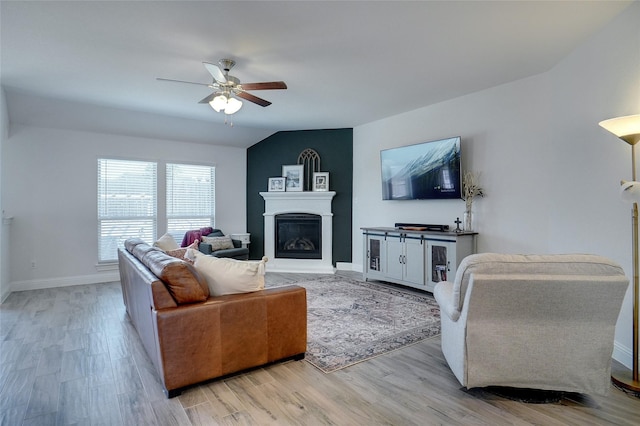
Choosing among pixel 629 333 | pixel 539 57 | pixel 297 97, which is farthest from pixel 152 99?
pixel 629 333

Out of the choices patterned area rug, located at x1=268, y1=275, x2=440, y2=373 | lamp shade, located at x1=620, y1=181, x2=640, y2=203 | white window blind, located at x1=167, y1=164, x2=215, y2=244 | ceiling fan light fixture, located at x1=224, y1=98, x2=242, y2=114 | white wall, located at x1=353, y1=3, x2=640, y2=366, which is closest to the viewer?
lamp shade, located at x1=620, y1=181, x2=640, y2=203

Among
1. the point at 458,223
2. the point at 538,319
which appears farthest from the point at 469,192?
the point at 538,319

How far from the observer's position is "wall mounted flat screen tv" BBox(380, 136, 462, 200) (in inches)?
186

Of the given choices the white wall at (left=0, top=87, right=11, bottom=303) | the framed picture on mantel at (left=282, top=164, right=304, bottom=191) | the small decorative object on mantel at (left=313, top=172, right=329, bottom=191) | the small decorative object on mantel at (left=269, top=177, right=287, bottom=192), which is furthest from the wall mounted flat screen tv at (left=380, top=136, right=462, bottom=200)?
the white wall at (left=0, top=87, right=11, bottom=303)

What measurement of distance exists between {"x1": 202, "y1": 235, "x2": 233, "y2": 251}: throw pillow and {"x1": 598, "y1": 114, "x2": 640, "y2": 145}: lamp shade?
17.7ft

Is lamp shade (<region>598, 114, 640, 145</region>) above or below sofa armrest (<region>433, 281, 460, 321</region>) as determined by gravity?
above

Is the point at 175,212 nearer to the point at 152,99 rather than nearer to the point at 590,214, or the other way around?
the point at 152,99

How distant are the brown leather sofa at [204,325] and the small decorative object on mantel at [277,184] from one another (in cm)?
416

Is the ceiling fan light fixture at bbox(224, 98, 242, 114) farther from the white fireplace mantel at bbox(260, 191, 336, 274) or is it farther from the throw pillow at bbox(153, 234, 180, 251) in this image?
the white fireplace mantel at bbox(260, 191, 336, 274)

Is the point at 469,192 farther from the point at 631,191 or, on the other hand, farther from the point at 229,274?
the point at 229,274

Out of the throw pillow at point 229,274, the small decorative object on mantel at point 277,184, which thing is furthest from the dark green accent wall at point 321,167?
the throw pillow at point 229,274

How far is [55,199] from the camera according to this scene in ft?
17.7

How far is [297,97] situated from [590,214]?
364 cm

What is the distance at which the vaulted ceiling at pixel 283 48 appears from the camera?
2645 millimetres
